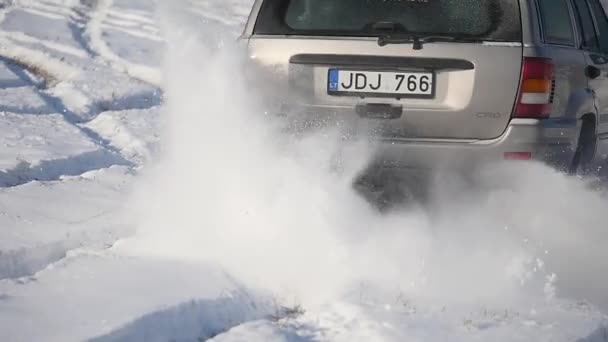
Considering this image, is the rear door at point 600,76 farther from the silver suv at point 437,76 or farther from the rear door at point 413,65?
the rear door at point 413,65

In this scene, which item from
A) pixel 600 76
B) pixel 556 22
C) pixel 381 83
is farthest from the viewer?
pixel 600 76

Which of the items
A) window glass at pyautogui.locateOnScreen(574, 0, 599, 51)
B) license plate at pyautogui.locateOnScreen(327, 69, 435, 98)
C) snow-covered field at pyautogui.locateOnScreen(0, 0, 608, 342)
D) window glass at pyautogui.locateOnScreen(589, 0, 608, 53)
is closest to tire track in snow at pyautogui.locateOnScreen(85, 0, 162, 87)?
snow-covered field at pyautogui.locateOnScreen(0, 0, 608, 342)

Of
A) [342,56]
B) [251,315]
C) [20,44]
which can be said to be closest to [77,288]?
[251,315]

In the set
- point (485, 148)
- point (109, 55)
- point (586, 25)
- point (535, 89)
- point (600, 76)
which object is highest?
point (586, 25)

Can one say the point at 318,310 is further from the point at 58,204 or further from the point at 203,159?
the point at 58,204

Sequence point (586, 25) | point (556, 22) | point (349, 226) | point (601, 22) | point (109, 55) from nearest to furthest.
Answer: point (349, 226) < point (556, 22) < point (586, 25) < point (601, 22) < point (109, 55)

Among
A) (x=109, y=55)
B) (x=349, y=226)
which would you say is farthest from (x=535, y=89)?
(x=109, y=55)

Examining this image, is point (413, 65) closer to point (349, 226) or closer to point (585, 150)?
point (349, 226)

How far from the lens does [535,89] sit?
395cm

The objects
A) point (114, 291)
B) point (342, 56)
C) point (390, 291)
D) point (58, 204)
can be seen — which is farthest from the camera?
point (58, 204)

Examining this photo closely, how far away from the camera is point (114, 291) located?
3455mm

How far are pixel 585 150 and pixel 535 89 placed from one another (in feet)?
2.92

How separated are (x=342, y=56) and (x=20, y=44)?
12.6m

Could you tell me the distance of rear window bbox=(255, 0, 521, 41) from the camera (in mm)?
4035
